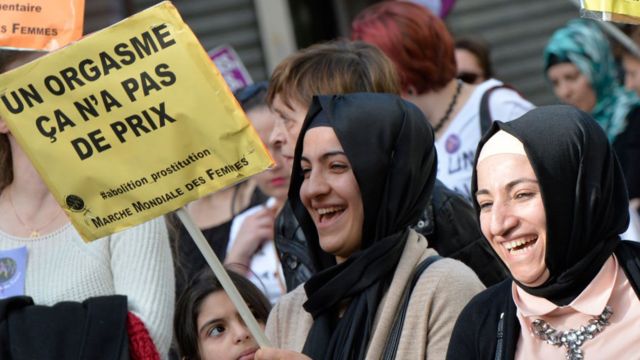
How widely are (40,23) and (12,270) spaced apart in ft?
2.53

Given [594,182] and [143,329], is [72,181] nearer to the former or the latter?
[143,329]

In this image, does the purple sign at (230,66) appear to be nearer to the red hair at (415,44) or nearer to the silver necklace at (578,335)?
the red hair at (415,44)

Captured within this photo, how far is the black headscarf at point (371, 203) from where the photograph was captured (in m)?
4.44

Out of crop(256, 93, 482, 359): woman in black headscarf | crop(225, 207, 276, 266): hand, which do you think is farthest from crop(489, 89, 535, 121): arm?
crop(256, 93, 482, 359): woman in black headscarf

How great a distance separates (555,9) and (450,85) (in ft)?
17.0

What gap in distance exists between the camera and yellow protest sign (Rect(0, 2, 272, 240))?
4066mm

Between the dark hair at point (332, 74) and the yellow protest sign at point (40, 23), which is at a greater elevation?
the yellow protest sign at point (40, 23)

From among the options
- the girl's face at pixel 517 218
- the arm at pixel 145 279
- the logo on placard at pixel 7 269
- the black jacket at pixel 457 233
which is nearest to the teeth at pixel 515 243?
the girl's face at pixel 517 218

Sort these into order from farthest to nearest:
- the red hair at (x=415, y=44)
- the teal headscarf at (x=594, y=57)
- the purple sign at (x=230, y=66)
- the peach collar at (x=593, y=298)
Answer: the teal headscarf at (x=594, y=57)
the purple sign at (x=230, y=66)
the red hair at (x=415, y=44)
the peach collar at (x=593, y=298)

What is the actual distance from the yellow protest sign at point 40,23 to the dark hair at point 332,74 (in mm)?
868

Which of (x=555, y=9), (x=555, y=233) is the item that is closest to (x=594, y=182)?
(x=555, y=233)

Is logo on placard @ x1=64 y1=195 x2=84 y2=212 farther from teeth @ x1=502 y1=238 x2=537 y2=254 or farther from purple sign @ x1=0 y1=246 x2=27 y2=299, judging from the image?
teeth @ x1=502 y1=238 x2=537 y2=254

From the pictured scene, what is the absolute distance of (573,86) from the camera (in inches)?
316

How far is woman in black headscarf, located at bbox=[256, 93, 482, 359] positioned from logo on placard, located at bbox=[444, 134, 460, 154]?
143cm
